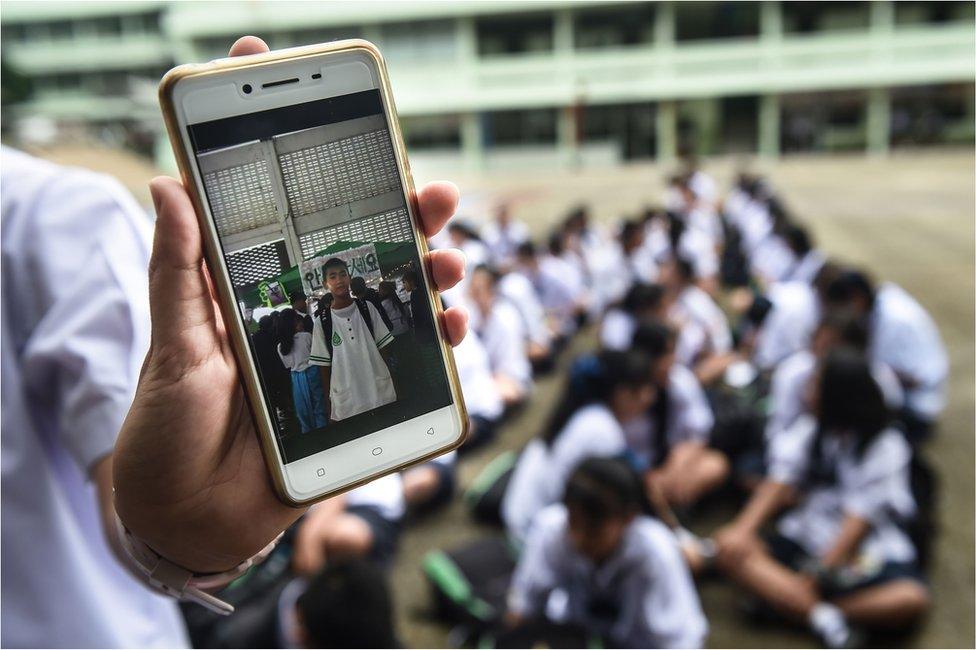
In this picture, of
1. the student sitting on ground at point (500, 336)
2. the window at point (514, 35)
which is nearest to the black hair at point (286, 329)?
the student sitting on ground at point (500, 336)

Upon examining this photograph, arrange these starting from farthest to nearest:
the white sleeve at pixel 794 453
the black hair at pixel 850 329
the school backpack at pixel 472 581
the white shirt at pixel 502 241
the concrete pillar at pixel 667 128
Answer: the concrete pillar at pixel 667 128 → the white shirt at pixel 502 241 → the black hair at pixel 850 329 → the white sleeve at pixel 794 453 → the school backpack at pixel 472 581

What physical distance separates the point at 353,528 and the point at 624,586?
1.06m

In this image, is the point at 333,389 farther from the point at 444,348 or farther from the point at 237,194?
the point at 237,194

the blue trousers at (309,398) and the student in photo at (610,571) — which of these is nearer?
the blue trousers at (309,398)

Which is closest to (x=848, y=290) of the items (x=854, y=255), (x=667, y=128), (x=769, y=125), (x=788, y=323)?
(x=788, y=323)

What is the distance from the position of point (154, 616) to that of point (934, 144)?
23.3 m

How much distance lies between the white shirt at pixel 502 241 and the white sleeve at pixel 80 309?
592cm

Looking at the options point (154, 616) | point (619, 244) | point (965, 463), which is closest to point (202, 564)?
point (154, 616)

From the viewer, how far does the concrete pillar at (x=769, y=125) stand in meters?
19.8

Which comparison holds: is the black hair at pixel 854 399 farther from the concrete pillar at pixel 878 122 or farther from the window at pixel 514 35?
the concrete pillar at pixel 878 122

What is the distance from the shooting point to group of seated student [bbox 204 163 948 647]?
2.30 m

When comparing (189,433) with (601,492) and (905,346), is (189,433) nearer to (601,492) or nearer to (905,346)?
(601,492)

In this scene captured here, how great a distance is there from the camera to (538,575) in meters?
2.45

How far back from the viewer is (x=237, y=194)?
82 centimetres
